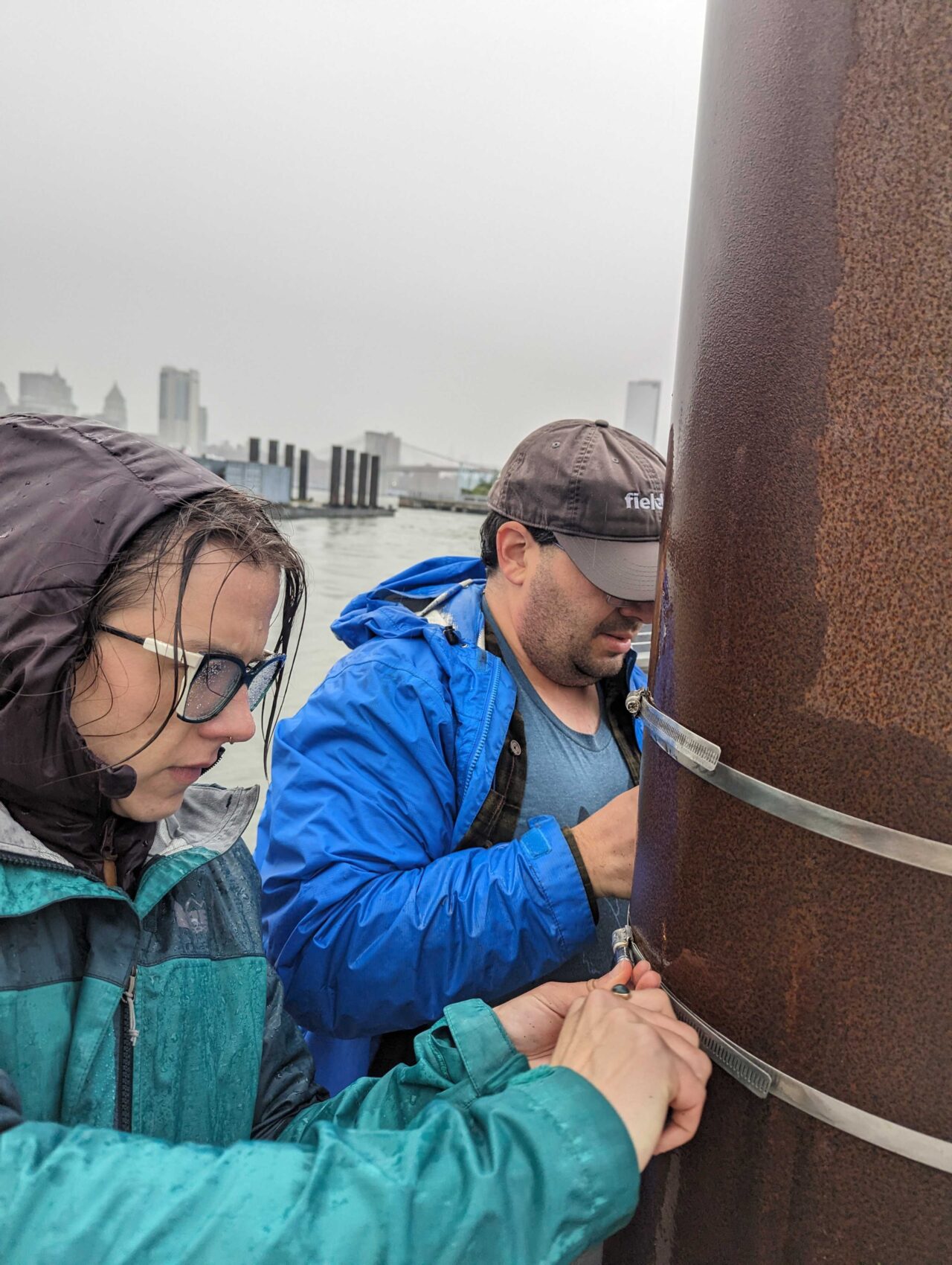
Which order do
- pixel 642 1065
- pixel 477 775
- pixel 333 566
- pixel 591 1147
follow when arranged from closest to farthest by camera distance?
pixel 591 1147
pixel 642 1065
pixel 477 775
pixel 333 566

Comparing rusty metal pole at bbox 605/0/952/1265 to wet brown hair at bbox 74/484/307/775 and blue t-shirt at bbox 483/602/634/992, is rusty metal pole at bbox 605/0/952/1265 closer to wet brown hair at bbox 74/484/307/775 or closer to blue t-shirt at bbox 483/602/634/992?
wet brown hair at bbox 74/484/307/775

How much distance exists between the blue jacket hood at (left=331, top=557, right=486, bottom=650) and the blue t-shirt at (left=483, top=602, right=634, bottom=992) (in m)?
0.11

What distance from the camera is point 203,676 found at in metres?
1.53

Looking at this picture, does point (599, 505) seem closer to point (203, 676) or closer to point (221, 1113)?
point (203, 676)

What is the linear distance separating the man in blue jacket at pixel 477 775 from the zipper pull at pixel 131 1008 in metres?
0.59

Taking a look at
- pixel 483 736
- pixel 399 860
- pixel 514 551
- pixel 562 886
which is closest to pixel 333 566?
pixel 514 551

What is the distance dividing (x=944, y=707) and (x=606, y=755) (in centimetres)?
161


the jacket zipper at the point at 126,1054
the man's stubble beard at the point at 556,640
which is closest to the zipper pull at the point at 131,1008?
the jacket zipper at the point at 126,1054

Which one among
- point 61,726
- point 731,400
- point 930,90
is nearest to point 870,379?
point 731,400

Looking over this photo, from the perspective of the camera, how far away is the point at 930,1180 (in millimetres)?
1152

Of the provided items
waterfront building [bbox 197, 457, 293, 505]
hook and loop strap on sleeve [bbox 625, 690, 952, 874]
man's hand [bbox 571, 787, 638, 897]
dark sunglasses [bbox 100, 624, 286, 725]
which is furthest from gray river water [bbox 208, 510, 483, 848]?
waterfront building [bbox 197, 457, 293, 505]

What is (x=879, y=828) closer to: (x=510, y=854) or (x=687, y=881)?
(x=687, y=881)

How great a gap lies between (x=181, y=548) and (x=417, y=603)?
1.24 meters

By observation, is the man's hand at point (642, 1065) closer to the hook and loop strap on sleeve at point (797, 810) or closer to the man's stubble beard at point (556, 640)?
the hook and loop strap on sleeve at point (797, 810)
